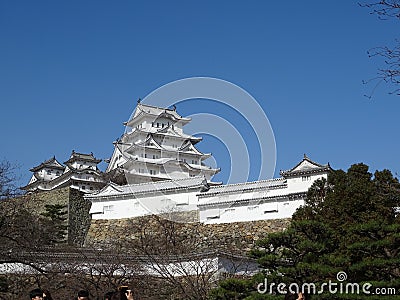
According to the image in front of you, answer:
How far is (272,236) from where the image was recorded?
9789 millimetres

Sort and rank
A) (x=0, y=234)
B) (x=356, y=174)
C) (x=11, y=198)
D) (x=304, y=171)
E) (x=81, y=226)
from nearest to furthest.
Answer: (x=0, y=234), (x=11, y=198), (x=356, y=174), (x=304, y=171), (x=81, y=226)

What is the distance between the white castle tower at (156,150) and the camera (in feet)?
96.2

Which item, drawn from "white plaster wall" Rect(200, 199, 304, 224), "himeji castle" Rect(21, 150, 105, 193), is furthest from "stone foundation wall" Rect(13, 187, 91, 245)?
"white plaster wall" Rect(200, 199, 304, 224)

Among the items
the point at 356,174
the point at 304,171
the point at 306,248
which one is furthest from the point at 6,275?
the point at 304,171

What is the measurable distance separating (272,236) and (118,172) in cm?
2046

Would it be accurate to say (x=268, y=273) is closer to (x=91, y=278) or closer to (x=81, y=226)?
(x=91, y=278)

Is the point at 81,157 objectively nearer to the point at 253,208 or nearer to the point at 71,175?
the point at 71,175

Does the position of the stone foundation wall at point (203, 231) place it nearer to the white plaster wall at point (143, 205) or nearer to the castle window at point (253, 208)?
the white plaster wall at point (143, 205)

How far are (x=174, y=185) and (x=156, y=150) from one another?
889 cm

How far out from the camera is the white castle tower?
29.3 m

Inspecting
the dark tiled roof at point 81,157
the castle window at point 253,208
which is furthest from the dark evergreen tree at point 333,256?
the dark tiled roof at point 81,157

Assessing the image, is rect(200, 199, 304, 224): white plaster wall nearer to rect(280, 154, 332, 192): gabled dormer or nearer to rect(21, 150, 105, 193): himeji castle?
rect(280, 154, 332, 192): gabled dormer

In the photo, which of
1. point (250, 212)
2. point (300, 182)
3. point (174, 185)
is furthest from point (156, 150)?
point (300, 182)

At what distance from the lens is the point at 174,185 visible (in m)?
22.2
